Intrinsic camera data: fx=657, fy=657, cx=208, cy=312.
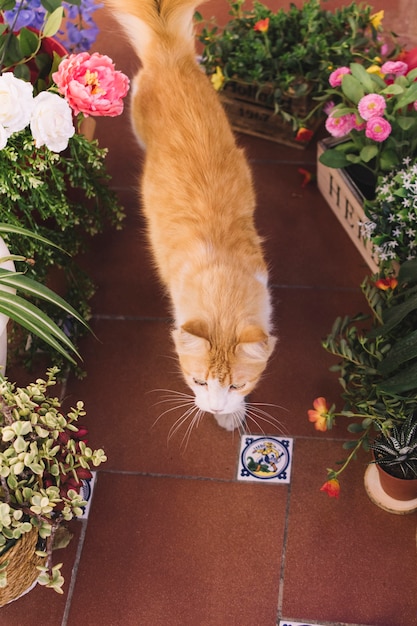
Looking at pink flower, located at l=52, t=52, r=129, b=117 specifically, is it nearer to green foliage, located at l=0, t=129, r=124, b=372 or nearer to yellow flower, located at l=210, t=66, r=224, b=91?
green foliage, located at l=0, t=129, r=124, b=372

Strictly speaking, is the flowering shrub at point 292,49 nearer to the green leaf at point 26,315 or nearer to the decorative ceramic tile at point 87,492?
the green leaf at point 26,315

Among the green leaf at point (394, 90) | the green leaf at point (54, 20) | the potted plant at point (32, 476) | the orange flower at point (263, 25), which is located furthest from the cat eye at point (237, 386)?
the orange flower at point (263, 25)

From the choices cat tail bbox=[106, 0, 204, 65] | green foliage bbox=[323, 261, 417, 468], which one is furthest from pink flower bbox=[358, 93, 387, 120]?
cat tail bbox=[106, 0, 204, 65]

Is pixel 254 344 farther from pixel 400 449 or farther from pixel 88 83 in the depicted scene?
pixel 88 83

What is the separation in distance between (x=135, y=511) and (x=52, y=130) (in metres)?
1.09

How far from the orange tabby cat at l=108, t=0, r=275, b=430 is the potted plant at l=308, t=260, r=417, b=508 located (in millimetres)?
241

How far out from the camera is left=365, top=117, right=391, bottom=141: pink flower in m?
1.86

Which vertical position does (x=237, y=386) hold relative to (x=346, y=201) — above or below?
below

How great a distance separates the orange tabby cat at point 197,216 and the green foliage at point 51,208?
209 millimetres

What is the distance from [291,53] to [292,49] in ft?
0.25

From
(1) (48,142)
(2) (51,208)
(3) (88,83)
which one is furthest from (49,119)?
(2) (51,208)

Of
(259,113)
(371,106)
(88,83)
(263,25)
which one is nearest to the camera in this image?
(88,83)

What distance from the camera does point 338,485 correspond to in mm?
1775

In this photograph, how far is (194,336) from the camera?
1.50m
